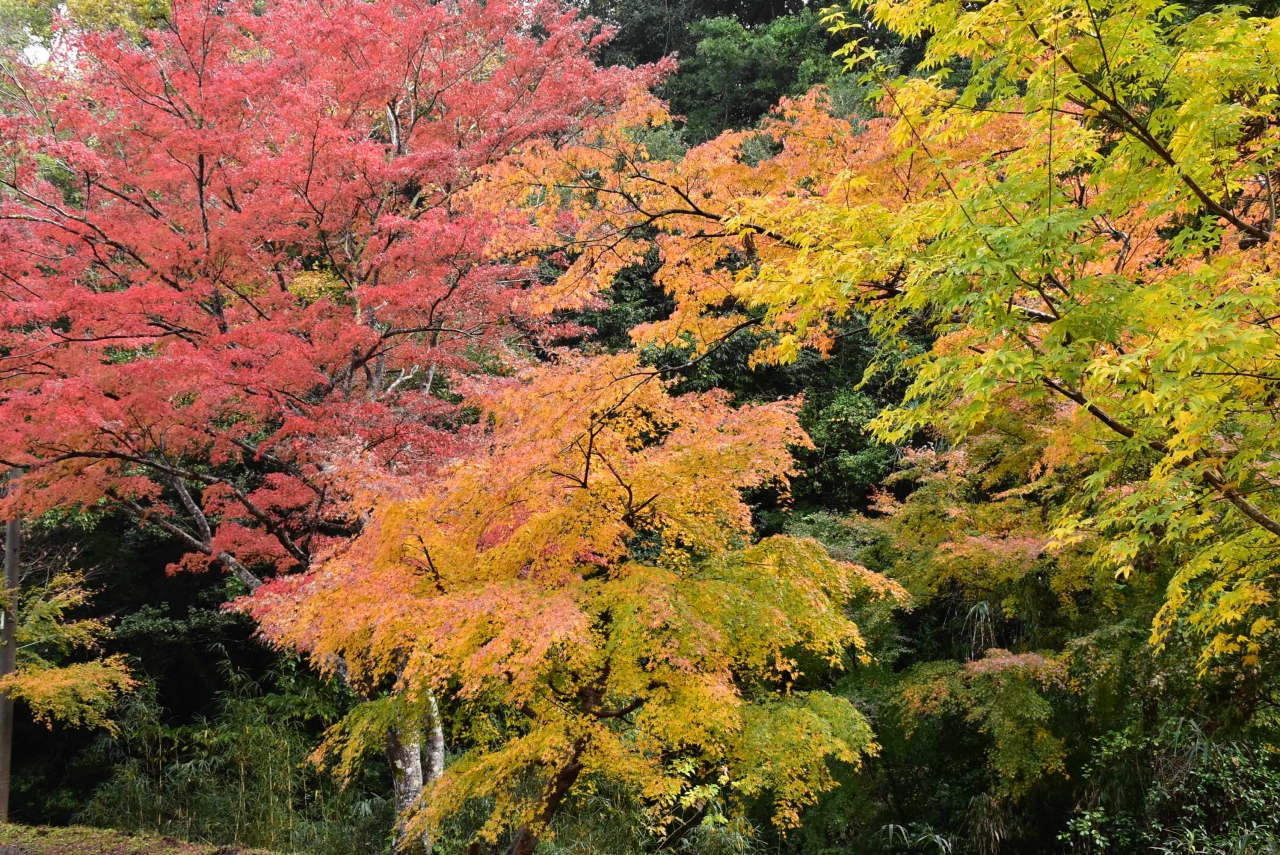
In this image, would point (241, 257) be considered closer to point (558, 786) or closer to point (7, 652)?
point (7, 652)

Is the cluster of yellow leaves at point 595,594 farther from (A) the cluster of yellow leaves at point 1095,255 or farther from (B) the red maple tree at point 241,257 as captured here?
(B) the red maple tree at point 241,257

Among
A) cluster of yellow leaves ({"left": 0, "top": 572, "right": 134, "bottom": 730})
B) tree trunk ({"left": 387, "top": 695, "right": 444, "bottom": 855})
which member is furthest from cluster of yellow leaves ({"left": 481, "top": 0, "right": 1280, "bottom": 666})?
cluster of yellow leaves ({"left": 0, "top": 572, "right": 134, "bottom": 730})

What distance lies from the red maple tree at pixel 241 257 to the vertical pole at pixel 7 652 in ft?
7.38

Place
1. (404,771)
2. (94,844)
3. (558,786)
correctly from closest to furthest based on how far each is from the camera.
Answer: (558,786) < (404,771) < (94,844)

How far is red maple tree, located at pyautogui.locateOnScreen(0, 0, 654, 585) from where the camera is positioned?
659 centimetres

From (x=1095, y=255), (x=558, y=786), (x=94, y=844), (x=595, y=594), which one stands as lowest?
(x=94, y=844)

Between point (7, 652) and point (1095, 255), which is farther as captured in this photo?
point (7, 652)

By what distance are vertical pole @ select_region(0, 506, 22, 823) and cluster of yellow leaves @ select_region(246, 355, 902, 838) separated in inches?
229

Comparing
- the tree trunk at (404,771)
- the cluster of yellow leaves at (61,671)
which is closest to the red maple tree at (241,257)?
the tree trunk at (404,771)

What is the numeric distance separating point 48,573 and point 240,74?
7390 mm

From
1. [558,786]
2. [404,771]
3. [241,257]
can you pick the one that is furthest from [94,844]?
[241,257]

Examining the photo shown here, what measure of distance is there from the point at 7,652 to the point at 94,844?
10.6 feet

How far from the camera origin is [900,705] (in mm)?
7887

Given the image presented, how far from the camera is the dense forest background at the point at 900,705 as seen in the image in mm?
6324
